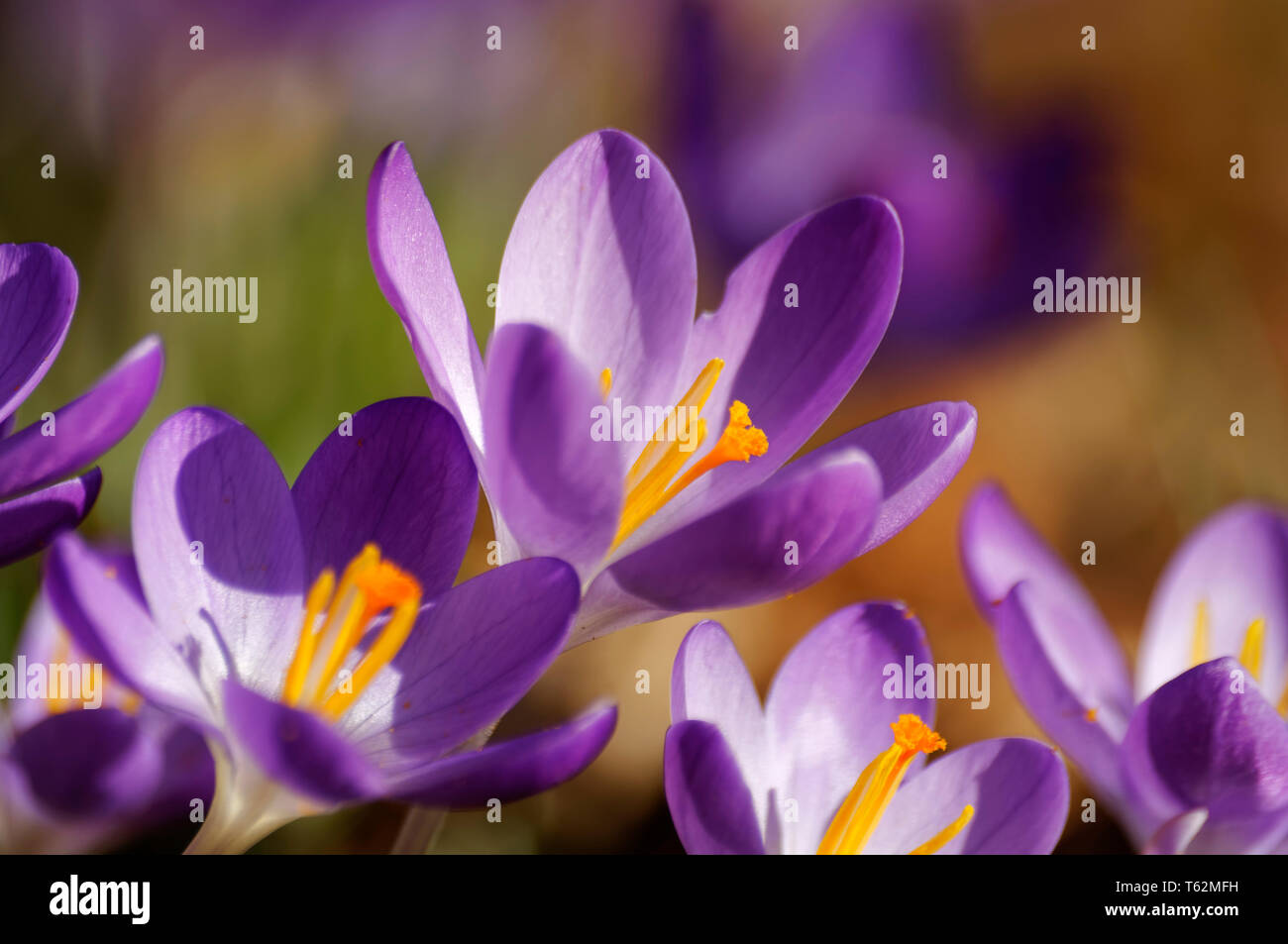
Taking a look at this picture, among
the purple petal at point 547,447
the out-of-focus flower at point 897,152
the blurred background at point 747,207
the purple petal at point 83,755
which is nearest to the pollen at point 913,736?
the purple petal at point 547,447

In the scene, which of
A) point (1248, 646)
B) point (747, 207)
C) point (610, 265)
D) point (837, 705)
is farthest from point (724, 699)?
point (747, 207)

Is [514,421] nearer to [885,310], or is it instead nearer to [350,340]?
[885,310]

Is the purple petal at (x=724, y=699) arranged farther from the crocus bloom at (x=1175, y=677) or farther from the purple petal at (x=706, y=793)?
the crocus bloom at (x=1175, y=677)

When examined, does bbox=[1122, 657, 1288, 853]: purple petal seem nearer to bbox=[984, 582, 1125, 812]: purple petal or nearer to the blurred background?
bbox=[984, 582, 1125, 812]: purple petal

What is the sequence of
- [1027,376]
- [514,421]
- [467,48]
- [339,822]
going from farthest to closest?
[1027,376]
[467,48]
[339,822]
[514,421]

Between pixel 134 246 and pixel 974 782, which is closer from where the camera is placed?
pixel 974 782

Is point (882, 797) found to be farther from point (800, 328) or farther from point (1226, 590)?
point (1226, 590)

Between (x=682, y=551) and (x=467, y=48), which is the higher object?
(x=467, y=48)
